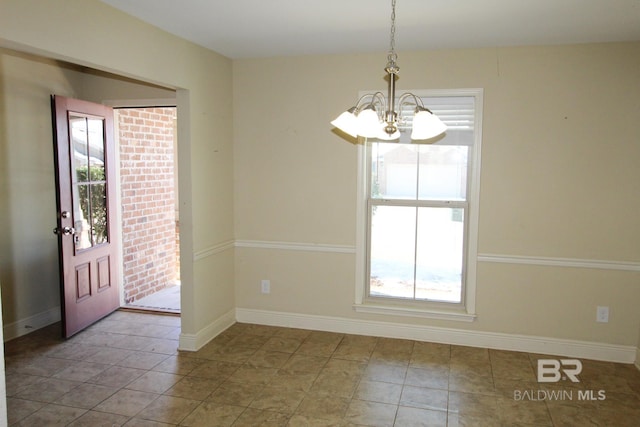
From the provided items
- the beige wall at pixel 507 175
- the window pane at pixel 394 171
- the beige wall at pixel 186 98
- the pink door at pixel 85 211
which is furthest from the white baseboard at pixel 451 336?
the pink door at pixel 85 211

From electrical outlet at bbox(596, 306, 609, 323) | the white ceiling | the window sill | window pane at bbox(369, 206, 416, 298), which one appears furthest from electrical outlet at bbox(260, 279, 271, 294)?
electrical outlet at bbox(596, 306, 609, 323)

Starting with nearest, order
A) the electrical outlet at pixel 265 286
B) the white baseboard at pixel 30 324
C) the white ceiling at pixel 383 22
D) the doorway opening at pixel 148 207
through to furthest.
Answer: the white ceiling at pixel 383 22 < the white baseboard at pixel 30 324 < the electrical outlet at pixel 265 286 < the doorway opening at pixel 148 207

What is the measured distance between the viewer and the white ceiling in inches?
107

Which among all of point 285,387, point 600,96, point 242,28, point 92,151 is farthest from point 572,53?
point 92,151

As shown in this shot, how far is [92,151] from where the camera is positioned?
426 centimetres

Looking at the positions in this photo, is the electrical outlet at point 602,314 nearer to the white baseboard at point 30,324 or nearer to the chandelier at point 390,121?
the chandelier at point 390,121

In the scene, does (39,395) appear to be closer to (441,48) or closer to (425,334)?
(425,334)

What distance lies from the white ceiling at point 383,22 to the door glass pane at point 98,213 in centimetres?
173

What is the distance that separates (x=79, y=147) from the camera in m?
4.09

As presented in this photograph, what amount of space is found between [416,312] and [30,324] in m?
3.36

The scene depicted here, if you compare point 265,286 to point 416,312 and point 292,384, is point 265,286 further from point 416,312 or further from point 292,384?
point 416,312

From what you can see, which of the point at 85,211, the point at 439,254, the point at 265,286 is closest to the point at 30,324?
the point at 85,211

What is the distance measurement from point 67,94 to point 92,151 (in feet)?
2.13

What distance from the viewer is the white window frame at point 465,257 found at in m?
3.76
